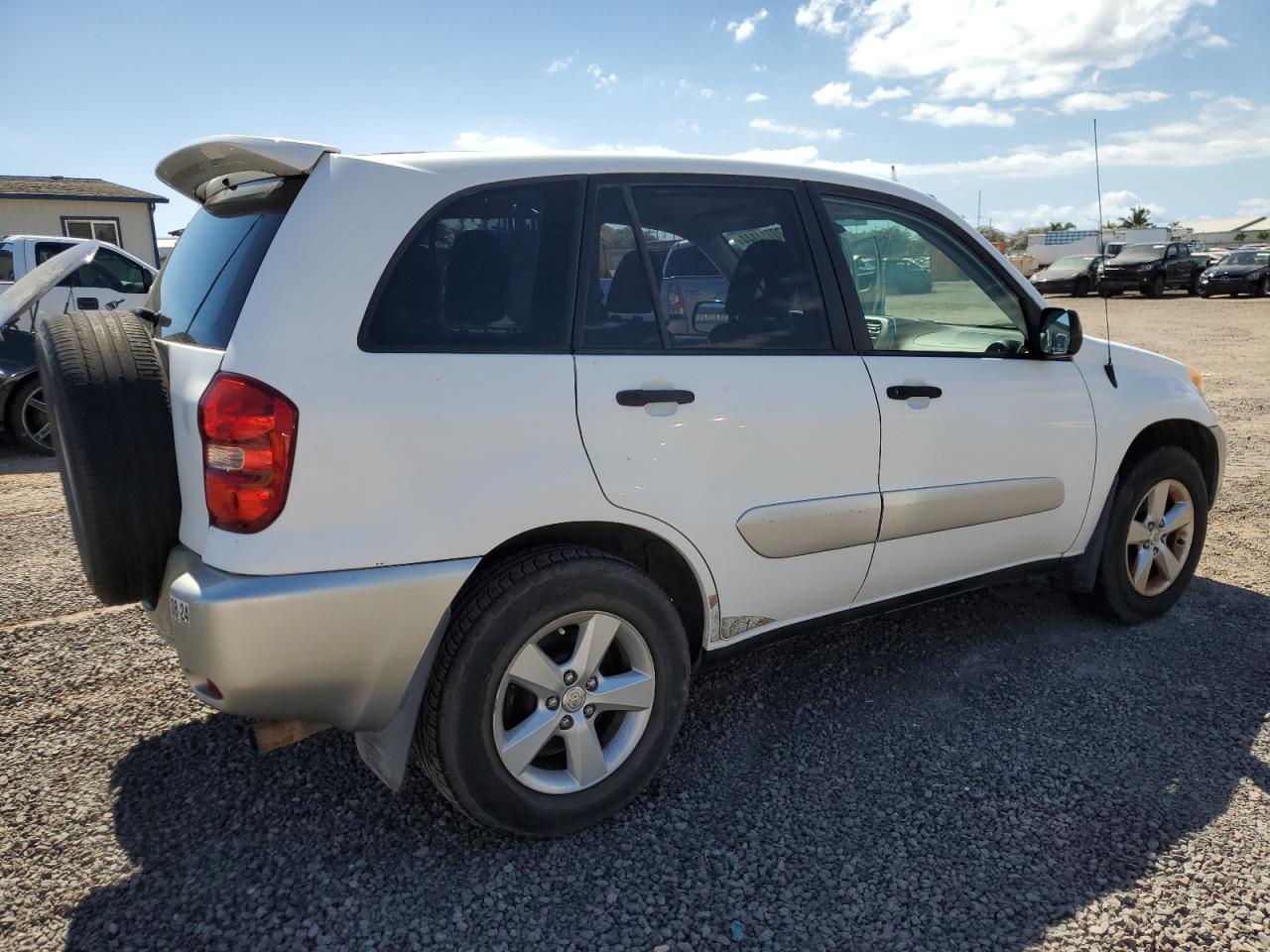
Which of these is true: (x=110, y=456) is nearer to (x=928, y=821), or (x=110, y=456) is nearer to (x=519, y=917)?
(x=519, y=917)

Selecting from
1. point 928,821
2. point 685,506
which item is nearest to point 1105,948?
point 928,821

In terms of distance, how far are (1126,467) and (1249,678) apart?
92cm

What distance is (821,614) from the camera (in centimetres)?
314

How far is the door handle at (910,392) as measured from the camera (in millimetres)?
3049

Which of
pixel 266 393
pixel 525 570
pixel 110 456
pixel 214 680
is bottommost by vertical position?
pixel 214 680

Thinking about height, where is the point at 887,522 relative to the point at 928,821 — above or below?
above

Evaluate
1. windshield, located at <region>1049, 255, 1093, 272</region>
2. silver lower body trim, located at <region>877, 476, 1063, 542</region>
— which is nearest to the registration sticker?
silver lower body trim, located at <region>877, 476, 1063, 542</region>

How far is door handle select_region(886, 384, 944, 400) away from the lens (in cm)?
305

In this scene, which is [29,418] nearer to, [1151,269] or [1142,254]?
[1151,269]

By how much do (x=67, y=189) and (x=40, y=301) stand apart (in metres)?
20.2

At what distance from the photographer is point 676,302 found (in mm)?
2744

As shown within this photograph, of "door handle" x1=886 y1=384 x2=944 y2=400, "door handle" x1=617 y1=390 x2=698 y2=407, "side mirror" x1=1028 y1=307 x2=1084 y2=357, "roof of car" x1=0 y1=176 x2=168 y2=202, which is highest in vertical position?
"roof of car" x1=0 y1=176 x2=168 y2=202

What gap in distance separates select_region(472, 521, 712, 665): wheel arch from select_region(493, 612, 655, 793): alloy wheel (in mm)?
223

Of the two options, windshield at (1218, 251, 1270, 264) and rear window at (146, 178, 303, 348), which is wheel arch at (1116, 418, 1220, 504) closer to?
rear window at (146, 178, 303, 348)
